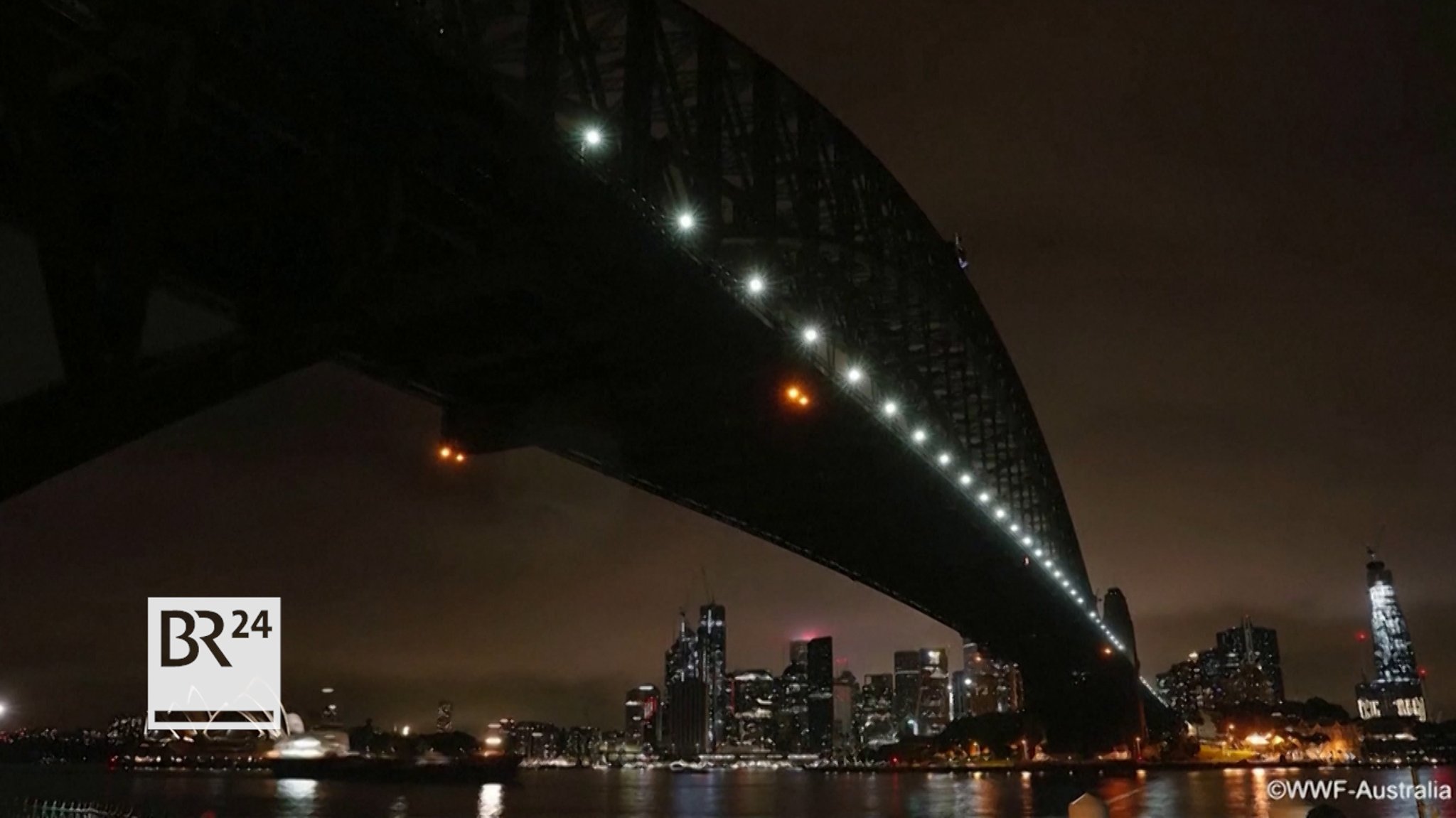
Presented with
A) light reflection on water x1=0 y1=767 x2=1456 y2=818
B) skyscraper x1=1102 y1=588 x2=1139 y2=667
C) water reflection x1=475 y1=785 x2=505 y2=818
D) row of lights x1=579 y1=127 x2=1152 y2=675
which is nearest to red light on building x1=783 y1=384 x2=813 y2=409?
row of lights x1=579 y1=127 x2=1152 y2=675

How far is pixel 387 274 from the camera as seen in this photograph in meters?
12.4

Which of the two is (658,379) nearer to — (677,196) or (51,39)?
(677,196)

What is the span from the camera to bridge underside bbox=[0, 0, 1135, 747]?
9.34 m

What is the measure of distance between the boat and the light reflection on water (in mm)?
14944

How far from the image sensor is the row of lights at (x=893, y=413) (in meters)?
20.9

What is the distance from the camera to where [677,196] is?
2248cm

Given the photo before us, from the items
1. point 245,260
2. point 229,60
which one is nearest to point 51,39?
point 229,60

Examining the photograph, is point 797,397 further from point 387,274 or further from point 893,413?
point 387,274

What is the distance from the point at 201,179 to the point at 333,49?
9.42 ft

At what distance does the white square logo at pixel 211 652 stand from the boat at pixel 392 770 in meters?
138

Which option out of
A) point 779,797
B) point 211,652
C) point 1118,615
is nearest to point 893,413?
point 211,652

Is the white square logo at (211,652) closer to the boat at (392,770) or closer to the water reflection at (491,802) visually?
the water reflection at (491,802)

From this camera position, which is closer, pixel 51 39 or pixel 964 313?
pixel 51 39

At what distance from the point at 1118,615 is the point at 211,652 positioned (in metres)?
114
